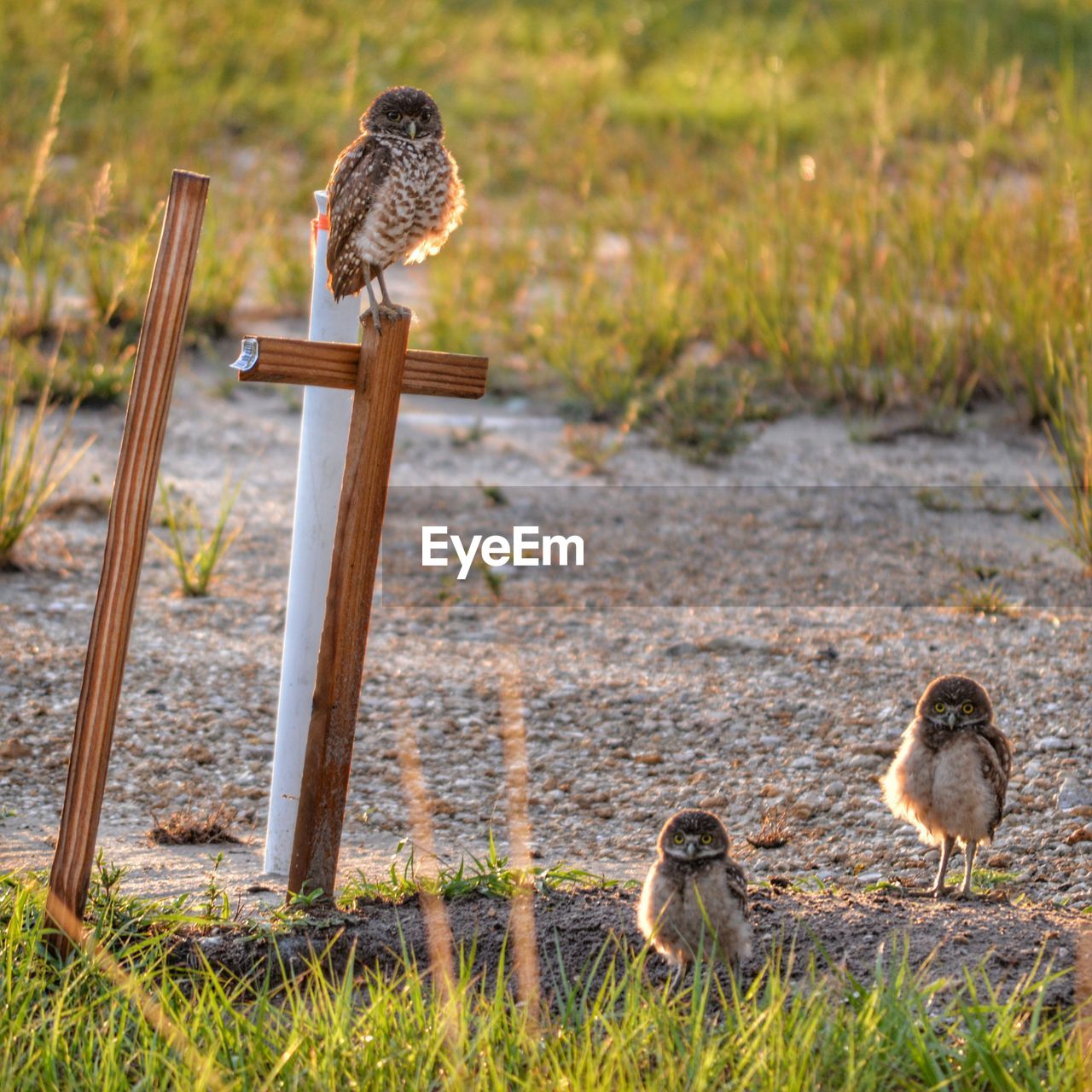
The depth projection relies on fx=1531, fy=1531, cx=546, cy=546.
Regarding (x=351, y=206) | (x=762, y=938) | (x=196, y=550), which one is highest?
(x=351, y=206)

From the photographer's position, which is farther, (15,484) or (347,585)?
(15,484)

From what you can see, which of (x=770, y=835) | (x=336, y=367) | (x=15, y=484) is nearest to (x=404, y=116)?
(x=336, y=367)

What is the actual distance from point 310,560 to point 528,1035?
1500 millimetres

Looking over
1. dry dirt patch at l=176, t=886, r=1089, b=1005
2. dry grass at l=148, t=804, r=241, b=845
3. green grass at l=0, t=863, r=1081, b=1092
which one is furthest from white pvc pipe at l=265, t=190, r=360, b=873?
green grass at l=0, t=863, r=1081, b=1092

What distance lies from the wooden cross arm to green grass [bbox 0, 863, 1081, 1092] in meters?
1.26

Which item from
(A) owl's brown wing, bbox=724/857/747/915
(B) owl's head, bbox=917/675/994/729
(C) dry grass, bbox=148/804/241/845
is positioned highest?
(B) owl's head, bbox=917/675/994/729

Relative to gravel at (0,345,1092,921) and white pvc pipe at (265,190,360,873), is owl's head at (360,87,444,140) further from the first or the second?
gravel at (0,345,1092,921)

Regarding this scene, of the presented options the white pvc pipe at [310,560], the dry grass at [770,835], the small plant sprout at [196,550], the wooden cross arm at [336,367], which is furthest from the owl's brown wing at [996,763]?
the small plant sprout at [196,550]

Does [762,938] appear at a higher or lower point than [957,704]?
lower

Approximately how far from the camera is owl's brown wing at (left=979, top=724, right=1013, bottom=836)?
3.79 m

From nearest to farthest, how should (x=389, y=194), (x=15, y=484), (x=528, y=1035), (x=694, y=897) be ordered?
(x=528, y=1035) < (x=694, y=897) < (x=389, y=194) < (x=15, y=484)

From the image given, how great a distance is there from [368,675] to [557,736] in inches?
33.8

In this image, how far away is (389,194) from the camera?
12.8 ft

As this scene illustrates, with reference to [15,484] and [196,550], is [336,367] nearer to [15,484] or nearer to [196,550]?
[15,484]
